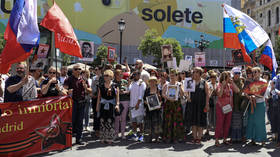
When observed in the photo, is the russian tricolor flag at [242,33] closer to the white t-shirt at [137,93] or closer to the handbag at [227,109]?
the handbag at [227,109]

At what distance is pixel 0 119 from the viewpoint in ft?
16.8

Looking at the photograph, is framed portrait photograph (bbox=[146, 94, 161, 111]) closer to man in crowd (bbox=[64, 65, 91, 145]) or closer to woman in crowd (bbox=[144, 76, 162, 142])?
woman in crowd (bbox=[144, 76, 162, 142])

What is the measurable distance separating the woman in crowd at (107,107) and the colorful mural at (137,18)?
55.3m

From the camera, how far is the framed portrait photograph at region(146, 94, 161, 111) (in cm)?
705

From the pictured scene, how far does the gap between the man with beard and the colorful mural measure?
→ 56.1m

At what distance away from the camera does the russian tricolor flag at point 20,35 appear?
16.1 ft

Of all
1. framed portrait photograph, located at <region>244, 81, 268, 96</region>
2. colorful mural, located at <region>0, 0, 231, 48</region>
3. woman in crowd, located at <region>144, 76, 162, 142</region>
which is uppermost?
colorful mural, located at <region>0, 0, 231, 48</region>

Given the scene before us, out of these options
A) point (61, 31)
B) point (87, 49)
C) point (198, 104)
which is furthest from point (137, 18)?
point (61, 31)

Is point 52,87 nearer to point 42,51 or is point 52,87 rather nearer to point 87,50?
point 42,51

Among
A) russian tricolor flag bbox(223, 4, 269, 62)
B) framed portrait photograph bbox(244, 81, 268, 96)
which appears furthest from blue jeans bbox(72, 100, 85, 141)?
russian tricolor flag bbox(223, 4, 269, 62)

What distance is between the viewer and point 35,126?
550 centimetres

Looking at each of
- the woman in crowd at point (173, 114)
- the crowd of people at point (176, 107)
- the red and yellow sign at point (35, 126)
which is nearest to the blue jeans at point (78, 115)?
the crowd of people at point (176, 107)

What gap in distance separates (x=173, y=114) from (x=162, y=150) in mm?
1130

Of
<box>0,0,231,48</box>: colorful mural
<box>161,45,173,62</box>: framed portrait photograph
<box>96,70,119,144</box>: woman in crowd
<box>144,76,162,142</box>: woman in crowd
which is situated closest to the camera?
<box>96,70,119,144</box>: woman in crowd
